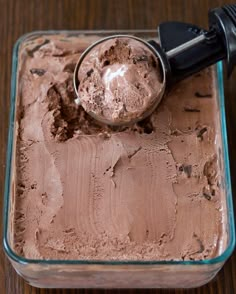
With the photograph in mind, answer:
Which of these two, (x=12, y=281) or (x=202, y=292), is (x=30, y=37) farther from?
(x=202, y=292)

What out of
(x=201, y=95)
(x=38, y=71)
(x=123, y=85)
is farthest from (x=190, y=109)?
(x=38, y=71)

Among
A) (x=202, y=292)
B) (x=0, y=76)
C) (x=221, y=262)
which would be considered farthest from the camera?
(x=0, y=76)

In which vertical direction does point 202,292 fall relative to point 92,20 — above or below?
below

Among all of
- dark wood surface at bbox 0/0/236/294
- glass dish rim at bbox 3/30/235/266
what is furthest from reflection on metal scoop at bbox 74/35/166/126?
dark wood surface at bbox 0/0/236/294

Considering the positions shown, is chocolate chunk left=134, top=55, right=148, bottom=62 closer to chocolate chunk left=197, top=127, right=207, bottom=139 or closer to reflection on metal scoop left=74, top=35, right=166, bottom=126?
reflection on metal scoop left=74, top=35, right=166, bottom=126

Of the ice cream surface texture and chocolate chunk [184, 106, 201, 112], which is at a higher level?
chocolate chunk [184, 106, 201, 112]

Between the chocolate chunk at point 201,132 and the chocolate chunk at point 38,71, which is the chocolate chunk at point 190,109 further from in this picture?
the chocolate chunk at point 38,71

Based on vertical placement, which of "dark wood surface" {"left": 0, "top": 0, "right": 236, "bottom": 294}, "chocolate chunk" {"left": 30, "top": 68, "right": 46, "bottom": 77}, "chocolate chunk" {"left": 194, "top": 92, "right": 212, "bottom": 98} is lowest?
"chocolate chunk" {"left": 194, "top": 92, "right": 212, "bottom": 98}

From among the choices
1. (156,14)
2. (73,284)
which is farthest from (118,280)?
(156,14)
